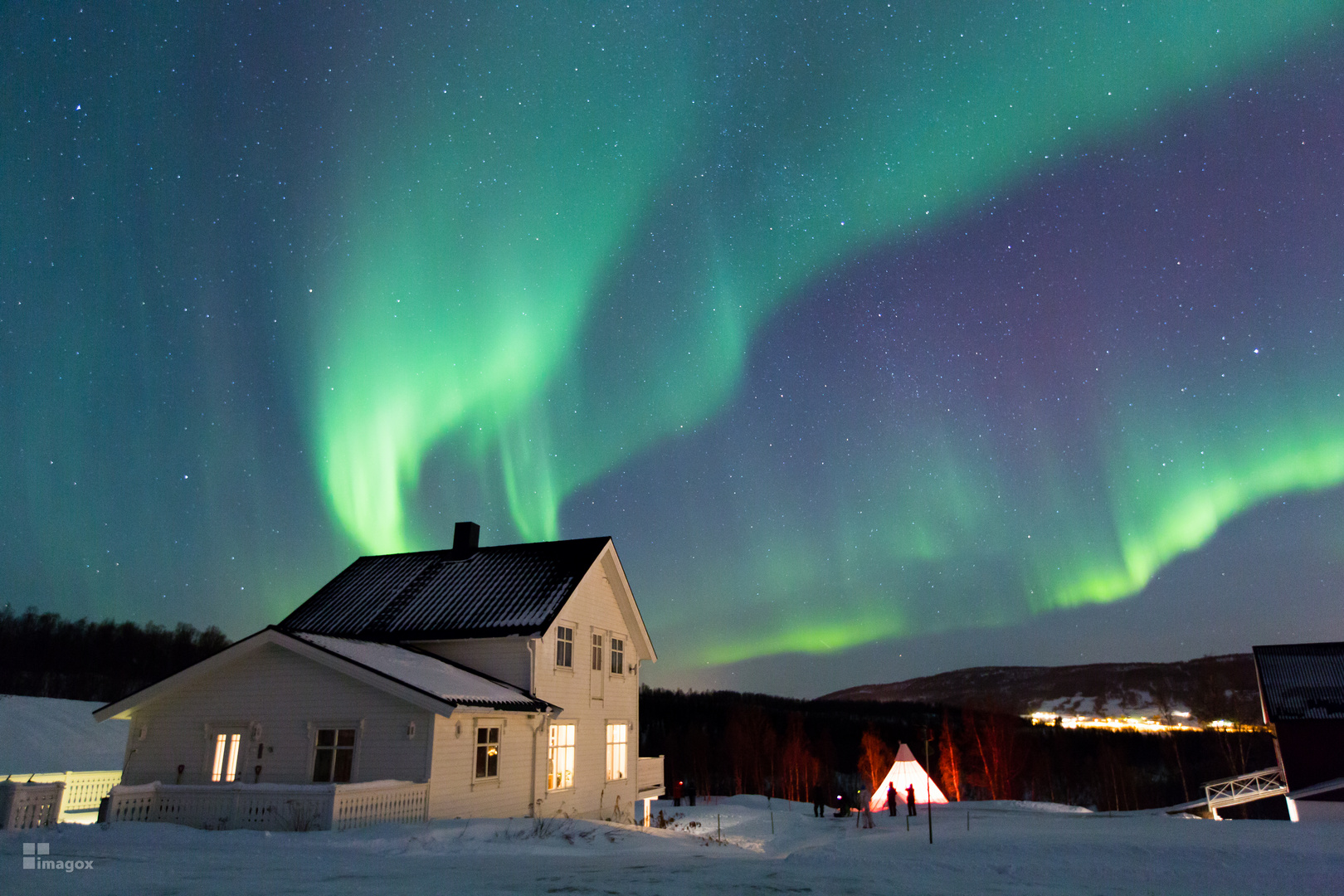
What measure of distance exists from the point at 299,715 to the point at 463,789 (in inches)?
176

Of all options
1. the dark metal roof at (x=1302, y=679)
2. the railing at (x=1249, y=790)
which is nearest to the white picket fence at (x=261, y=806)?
the railing at (x=1249, y=790)

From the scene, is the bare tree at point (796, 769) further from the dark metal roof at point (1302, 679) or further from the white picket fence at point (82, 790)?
the white picket fence at point (82, 790)

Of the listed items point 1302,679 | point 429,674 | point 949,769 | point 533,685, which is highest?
point 1302,679

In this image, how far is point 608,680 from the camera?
2933cm

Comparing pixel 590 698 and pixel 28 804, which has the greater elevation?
pixel 590 698

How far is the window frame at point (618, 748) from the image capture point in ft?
95.4

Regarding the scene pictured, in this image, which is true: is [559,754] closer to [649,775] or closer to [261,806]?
[649,775]

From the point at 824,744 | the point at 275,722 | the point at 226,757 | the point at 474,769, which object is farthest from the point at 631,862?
the point at 824,744

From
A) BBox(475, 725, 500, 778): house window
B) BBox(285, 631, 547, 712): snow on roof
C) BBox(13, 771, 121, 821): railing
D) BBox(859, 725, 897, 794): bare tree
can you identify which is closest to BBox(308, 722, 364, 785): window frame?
BBox(285, 631, 547, 712): snow on roof

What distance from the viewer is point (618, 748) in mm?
29859

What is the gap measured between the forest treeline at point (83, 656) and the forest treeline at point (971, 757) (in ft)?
207

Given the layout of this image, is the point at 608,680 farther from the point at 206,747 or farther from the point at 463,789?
the point at 206,747

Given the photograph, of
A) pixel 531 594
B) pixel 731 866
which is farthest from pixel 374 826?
pixel 531 594

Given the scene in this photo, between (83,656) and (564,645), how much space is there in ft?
398
